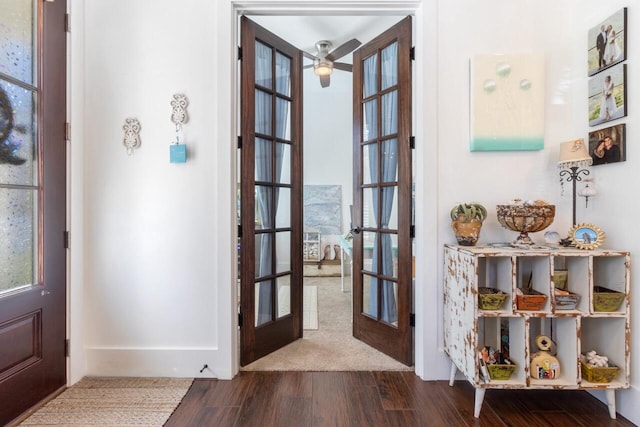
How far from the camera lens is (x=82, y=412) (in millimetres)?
1683

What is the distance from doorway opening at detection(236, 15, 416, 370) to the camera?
7.78ft

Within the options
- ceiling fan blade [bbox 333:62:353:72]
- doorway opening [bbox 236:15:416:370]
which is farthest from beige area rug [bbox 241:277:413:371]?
ceiling fan blade [bbox 333:62:353:72]

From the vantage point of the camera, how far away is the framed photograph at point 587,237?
1.67 m

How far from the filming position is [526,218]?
1.72 m

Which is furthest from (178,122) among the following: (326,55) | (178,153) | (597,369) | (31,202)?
(597,369)

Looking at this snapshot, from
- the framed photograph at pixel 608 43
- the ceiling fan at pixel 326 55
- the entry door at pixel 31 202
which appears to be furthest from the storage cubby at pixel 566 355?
the ceiling fan at pixel 326 55

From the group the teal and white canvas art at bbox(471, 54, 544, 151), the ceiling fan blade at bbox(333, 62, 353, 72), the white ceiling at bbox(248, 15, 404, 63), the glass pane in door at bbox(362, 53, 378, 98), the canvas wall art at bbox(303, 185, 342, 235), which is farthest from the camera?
the canvas wall art at bbox(303, 185, 342, 235)

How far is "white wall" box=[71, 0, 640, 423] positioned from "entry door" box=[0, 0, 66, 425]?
0.52 ft

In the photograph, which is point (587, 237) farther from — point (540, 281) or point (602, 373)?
point (602, 373)

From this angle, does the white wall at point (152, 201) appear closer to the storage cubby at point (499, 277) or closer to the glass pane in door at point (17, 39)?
the glass pane in door at point (17, 39)

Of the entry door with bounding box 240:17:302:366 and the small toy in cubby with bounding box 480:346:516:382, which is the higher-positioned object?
the entry door with bounding box 240:17:302:366

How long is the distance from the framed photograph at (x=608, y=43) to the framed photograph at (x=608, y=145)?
371mm

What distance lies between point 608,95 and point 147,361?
10.6ft

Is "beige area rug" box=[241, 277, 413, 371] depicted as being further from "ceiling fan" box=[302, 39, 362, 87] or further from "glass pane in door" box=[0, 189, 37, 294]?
"ceiling fan" box=[302, 39, 362, 87]
